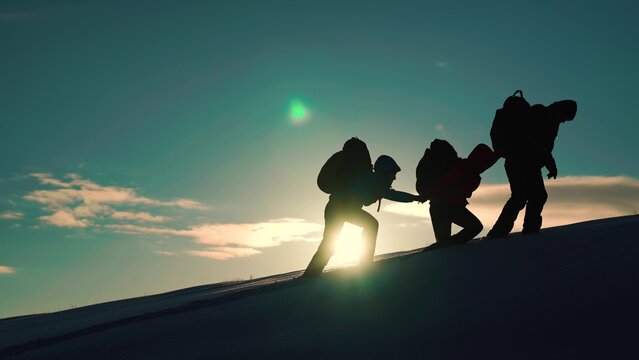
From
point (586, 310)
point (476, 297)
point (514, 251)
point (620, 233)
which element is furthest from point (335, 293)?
point (620, 233)

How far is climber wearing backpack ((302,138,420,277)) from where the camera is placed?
7629 millimetres

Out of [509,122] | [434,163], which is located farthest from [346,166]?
[509,122]

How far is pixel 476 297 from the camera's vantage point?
4.72 meters

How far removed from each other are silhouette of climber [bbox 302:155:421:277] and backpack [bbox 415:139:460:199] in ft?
0.74

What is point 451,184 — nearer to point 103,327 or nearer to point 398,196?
point 398,196

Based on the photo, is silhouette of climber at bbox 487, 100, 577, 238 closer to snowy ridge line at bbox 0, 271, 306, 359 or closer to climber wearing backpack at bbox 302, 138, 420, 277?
climber wearing backpack at bbox 302, 138, 420, 277

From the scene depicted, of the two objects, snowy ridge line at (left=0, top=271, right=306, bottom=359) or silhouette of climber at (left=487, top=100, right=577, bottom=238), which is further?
silhouette of climber at (left=487, top=100, right=577, bottom=238)

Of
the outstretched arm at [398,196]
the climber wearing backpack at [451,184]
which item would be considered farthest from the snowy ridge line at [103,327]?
the climber wearing backpack at [451,184]

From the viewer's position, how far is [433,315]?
4.47m

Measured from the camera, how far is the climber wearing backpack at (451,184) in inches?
307

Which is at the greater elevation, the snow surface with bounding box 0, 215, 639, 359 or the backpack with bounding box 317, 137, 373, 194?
the backpack with bounding box 317, 137, 373, 194

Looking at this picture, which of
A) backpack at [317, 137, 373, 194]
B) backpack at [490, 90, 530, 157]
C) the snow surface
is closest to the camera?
the snow surface

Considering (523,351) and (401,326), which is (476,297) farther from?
(523,351)

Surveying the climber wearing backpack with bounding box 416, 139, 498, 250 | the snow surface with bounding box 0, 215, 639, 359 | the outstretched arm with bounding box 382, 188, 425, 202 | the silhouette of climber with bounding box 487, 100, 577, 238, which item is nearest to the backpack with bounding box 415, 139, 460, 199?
the climber wearing backpack with bounding box 416, 139, 498, 250
